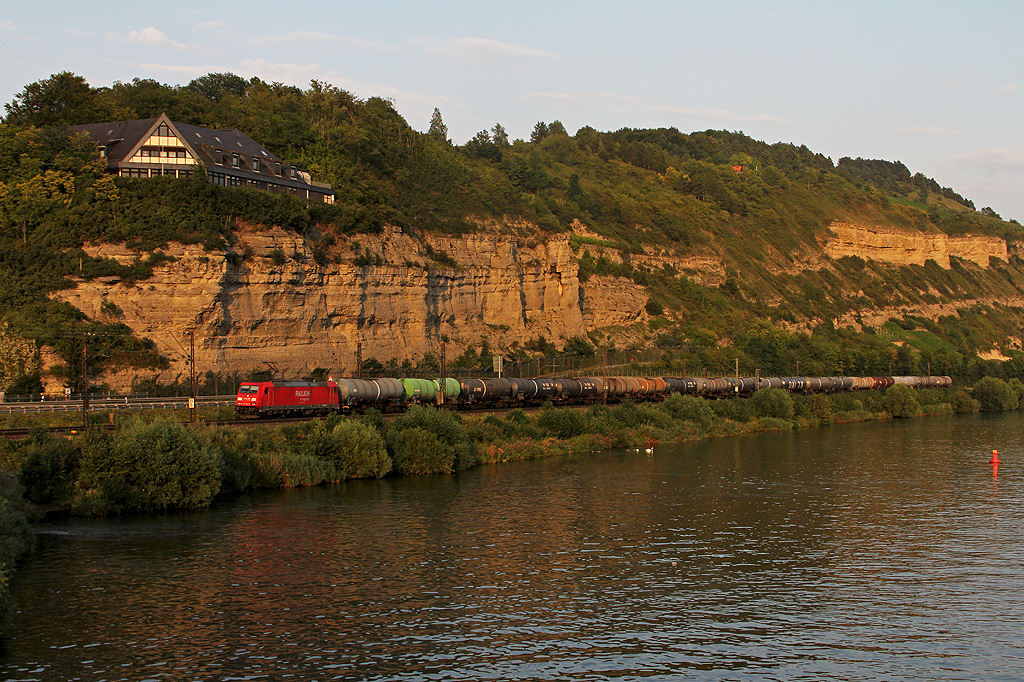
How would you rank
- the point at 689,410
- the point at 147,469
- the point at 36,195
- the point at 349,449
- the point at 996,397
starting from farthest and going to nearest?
the point at 996,397 < the point at 689,410 < the point at 36,195 < the point at 349,449 < the point at 147,469

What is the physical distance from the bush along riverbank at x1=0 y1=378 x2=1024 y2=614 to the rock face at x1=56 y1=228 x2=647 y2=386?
814 inches

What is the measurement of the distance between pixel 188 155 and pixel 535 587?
200 feet

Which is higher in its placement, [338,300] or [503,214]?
[503,214]

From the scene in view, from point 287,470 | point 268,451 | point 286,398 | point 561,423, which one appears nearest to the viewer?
point 287,470

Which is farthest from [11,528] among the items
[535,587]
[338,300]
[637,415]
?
[338,300]

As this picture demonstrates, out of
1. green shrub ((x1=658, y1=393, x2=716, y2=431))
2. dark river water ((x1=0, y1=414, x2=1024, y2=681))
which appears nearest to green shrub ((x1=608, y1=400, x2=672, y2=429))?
green shrub ((x1=658, y1=393, x2=716, y2=431))

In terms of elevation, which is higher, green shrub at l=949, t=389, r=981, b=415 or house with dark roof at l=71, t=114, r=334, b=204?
house with dark roof at l=71, t=114, r=334, b=204

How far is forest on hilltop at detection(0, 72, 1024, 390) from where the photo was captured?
68688 mm

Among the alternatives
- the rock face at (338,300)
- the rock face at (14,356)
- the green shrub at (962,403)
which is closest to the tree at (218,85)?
the rock face at (338,300)

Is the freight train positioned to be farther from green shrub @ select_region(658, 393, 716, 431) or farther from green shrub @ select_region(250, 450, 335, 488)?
green shrub @ select_region(250, 450, 335, 488)

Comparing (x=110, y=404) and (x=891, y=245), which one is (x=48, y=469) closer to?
(x=110, y=404)

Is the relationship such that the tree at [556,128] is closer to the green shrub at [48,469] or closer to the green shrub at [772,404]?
the green shrub at [772,404]

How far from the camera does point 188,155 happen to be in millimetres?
76500

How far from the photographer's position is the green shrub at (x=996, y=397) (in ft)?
354
